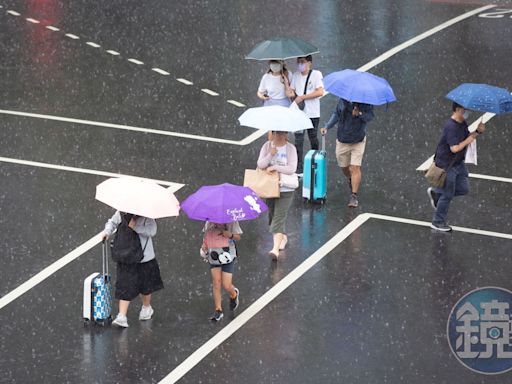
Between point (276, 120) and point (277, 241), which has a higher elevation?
point (276, 120)

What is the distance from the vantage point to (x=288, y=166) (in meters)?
16.5

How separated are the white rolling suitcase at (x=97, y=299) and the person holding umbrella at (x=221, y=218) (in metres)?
1.17

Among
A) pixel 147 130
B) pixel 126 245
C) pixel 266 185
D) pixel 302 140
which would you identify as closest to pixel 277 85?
pixel 302 140

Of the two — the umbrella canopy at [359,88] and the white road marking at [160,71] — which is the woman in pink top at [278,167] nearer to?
the umbrella canopy at [359,88]

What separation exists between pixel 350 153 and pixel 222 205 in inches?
182

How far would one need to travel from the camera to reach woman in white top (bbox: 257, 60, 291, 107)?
63.5 feet

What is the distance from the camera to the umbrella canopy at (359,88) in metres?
17.8

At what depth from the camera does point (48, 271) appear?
16344 millimetres

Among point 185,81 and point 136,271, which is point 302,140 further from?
point 185,81

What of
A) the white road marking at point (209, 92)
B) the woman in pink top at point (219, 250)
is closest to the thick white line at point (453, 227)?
the woman in pink top at point (219, 250)

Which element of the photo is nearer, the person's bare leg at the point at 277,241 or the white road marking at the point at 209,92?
the person's bare leg at the point at 277,241

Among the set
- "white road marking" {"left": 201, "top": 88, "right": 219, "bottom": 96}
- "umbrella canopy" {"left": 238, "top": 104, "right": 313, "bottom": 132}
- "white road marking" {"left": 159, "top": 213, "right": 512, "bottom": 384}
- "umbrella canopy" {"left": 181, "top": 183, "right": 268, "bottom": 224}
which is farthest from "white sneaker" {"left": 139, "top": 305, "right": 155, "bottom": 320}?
"white road marking" {"left": 201, "top": 88, "right": 219, "bottom": 96}

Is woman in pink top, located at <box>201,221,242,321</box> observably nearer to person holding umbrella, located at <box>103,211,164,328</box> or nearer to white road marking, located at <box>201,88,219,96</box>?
person holding umbrella, located at <box>103,211,164,328</box>

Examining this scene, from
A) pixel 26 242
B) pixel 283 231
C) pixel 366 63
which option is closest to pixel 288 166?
pixel 283 231
